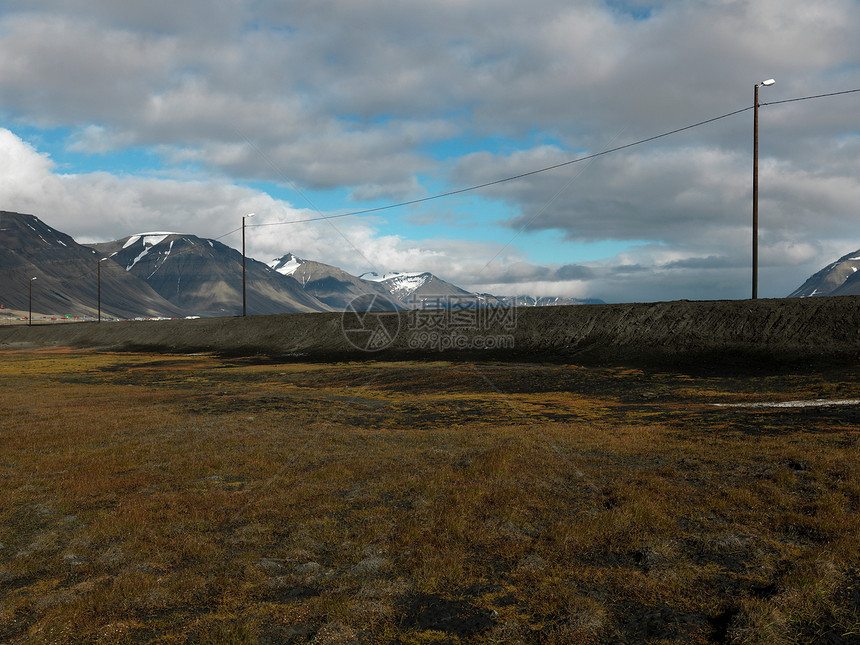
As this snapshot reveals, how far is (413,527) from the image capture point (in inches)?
361

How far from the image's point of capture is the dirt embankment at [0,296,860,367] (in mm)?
39531

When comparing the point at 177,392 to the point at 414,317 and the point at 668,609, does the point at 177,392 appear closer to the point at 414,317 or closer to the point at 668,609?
the point at 668,609

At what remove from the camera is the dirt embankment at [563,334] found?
130ft

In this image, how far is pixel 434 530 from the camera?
9.05 m
